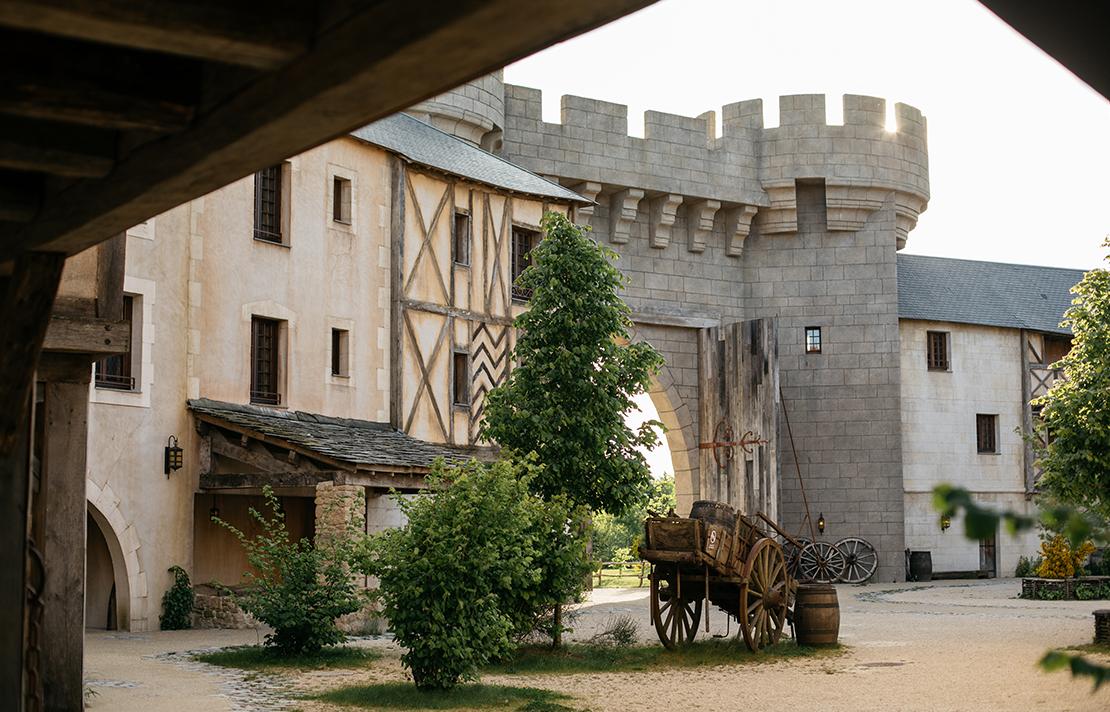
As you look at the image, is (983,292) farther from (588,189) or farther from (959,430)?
(588,189)

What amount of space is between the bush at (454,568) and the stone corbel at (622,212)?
13596 mm

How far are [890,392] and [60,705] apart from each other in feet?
68.7

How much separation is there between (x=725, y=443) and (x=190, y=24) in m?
22.5

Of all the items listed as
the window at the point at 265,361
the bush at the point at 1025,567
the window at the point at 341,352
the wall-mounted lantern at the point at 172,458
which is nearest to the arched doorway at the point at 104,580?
the wall-mounted lantern at the point at 172,458

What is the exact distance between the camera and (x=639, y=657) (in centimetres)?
1309

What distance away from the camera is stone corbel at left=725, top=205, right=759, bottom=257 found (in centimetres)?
2612

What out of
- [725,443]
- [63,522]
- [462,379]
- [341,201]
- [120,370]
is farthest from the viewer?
[725,443]

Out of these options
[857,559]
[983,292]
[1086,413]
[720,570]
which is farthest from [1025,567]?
[720,570]

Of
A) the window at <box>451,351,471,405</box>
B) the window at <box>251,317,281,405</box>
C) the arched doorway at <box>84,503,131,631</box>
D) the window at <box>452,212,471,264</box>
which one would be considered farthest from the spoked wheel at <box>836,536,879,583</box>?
the arched doorway at <box>84,503,131,631</box>

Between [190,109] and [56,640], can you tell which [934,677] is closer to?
[56,640]

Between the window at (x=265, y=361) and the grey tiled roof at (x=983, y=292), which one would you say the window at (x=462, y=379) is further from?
the grey tiled roof at (x=983, y=292)

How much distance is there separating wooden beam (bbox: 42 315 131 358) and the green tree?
10.0 m

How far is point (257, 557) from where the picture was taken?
41.7ft

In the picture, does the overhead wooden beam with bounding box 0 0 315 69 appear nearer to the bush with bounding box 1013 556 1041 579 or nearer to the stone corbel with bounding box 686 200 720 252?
the stone corbel with bounding box 686 200 720 252
